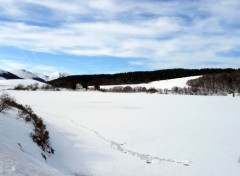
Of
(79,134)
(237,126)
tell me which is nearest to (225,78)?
(237,126)

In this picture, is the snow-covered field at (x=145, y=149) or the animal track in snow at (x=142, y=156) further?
the animal track in snow at (x=142, y=156)

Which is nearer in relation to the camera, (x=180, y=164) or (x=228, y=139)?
(x=180, y=164)

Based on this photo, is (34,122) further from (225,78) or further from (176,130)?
(225,78)

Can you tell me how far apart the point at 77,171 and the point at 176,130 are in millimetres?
11765

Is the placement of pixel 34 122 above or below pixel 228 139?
above

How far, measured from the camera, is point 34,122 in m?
19.9

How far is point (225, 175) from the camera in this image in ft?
43.3

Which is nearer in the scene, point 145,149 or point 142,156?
point 142,156

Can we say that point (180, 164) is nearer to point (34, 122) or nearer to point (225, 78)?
point (34, 122)

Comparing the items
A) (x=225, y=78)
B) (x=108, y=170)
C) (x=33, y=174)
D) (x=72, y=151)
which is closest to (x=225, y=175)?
(x=108, y=170)

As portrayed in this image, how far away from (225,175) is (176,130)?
10.1 metres

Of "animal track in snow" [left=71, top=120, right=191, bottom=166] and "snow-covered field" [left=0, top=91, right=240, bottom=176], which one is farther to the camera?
"animal track in snow" [left=71, top=120, right=191, bottom=166]

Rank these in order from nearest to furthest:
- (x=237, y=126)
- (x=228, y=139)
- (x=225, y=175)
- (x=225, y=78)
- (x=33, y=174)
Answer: (x=33, y=174)
(x=225, y=175)
(x=228, y=139)
(x=237, y=126)
(x=225, y=78)

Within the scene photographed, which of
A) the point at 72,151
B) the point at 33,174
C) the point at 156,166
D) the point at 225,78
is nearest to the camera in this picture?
the point at 33,174
